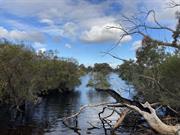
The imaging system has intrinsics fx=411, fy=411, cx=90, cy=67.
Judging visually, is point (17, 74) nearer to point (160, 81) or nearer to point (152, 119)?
point (160, 81)

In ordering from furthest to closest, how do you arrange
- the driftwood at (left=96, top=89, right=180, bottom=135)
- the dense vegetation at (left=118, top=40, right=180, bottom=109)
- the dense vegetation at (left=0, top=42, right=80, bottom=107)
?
the dense vegetation at (left=0, top=42, right=80, bottom=107)
the dense vegetation at (left=118, top=40, right=180, bottom=109)
the driftwood at (left=96, top=89, right=180, bottom=135)

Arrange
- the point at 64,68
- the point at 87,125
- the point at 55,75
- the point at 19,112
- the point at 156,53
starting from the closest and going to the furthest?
the point at 87,125
the point at 19,112
the point at 156,53
the point at 55,75
the point at 64,68

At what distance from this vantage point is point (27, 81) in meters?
55.5

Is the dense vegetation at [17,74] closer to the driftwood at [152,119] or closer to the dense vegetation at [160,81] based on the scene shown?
the dense vegetation at [160,81]

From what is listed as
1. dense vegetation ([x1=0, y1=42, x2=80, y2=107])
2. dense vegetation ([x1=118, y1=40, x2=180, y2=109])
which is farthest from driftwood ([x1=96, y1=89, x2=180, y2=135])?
dense vegetation ([x1=0, y1=42, x2=80, y2=107])

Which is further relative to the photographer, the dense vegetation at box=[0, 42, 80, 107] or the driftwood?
the dense vegetation at box=[0, 42, 80, 107]

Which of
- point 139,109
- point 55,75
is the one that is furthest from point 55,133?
point 55,75

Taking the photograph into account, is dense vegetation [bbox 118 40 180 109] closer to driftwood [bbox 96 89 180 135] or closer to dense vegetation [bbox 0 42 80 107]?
driftwood [bbox 96 89 180 135]

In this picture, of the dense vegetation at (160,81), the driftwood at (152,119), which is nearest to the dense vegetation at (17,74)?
the dense vegetation at (160,81)

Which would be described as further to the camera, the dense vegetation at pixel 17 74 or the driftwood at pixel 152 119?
the dense vegetation at pixel 17 74

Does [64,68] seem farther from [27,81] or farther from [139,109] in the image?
[139,109]

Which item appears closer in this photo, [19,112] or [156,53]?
[19,112]

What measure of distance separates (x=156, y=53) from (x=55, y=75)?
1704 inches

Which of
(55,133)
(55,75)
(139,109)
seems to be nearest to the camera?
(139,109)
